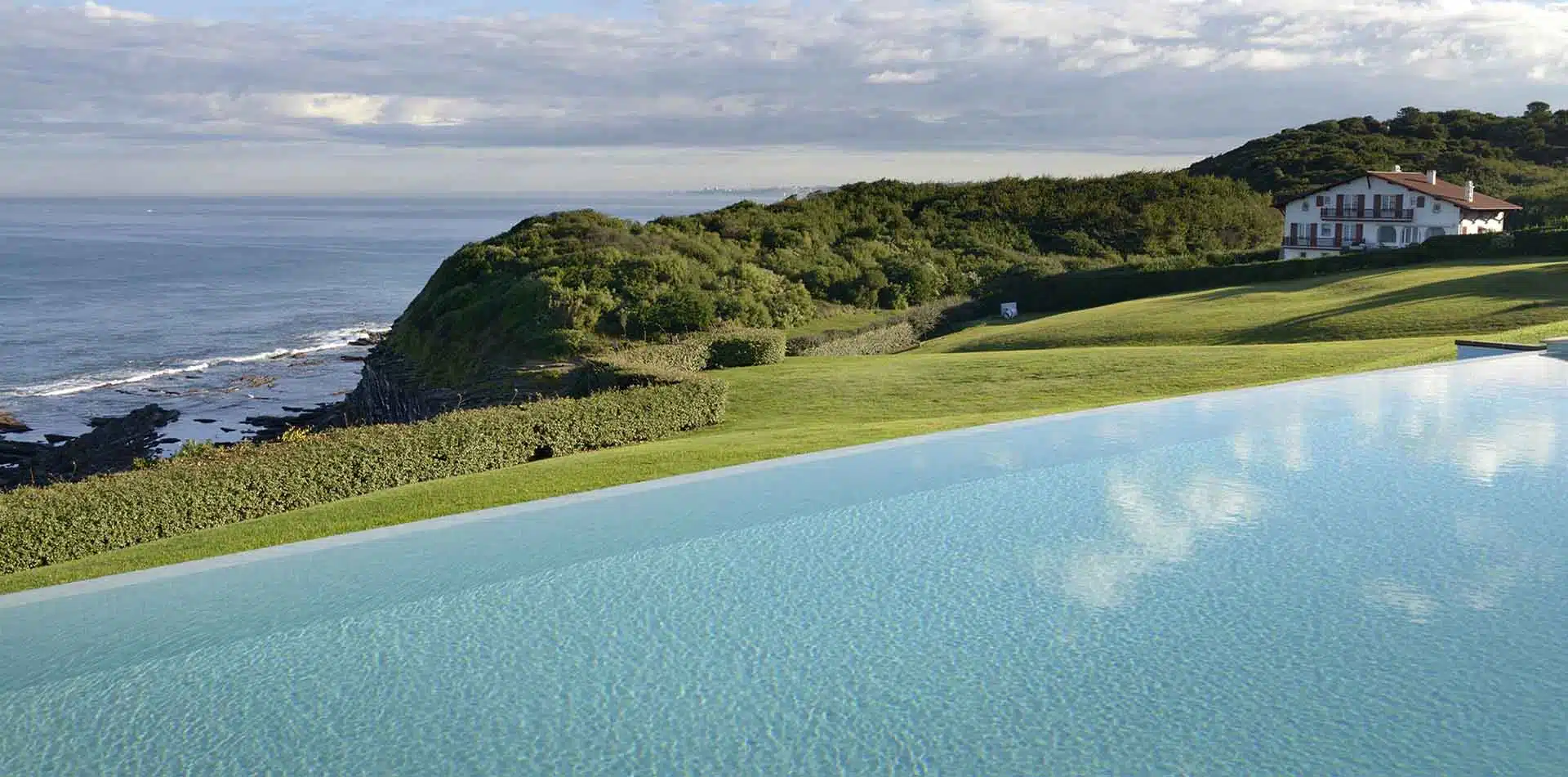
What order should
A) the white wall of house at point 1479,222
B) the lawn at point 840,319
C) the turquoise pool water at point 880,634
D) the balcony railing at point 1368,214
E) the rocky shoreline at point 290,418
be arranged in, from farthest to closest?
the balcony railing at point 1368,214 < the white wall of house at point 1479,222 < the lawn at point 840,319 < the rocky shoreline at point 290,418 < the turquoise pool water at point 880,634

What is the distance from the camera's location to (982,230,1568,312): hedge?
35.9 m

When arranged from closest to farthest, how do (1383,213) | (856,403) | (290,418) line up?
(856,403) → (290,418) → (1383,213)

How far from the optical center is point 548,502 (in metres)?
12.8

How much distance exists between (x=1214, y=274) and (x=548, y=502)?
114 feet

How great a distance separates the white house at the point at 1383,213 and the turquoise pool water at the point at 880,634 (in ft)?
143

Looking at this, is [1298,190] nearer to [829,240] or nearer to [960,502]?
[829,240]

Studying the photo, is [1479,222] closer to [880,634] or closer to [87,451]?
[880,634]

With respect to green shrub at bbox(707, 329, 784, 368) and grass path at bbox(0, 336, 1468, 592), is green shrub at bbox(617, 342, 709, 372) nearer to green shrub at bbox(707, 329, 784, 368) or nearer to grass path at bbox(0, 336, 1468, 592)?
green shrub at bbox(707, 329, 784, 368)

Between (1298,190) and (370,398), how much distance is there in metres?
61.6

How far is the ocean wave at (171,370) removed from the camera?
145 feet

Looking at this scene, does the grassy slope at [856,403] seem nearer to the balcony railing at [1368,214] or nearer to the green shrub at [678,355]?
the green shrub at [678,355]

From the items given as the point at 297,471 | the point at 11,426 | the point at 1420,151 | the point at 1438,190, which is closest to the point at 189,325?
the point at 11,426

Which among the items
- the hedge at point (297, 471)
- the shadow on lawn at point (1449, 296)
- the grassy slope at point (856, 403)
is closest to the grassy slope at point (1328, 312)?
the shadow on lawn at point (1449, 296)

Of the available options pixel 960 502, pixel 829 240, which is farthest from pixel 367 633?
pixel 829 240
